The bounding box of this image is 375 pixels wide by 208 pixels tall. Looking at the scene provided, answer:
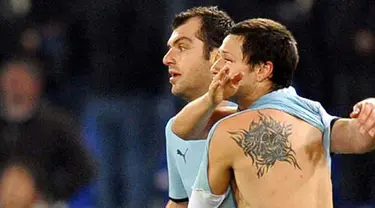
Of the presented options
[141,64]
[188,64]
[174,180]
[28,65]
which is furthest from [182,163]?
[141,64]

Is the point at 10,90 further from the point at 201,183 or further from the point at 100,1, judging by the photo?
the point at 201,183

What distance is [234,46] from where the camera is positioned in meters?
2.07

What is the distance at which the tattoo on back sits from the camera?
77.8 inches

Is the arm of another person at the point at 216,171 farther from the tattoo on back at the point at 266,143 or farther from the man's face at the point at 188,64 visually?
the man's face at the point at 188,64

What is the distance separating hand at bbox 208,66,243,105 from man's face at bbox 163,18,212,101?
0.43 m

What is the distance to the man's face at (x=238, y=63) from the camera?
2.05 m

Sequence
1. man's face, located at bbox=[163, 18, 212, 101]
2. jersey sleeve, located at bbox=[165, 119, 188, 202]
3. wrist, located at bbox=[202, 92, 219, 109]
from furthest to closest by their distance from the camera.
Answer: jersey sleeve, located at bbox=[165, 119, 188, 202] → man's face, located at bbox=[163, 18, 212, 101] → wrist, located at bbox=[202, 92, 219, 109]

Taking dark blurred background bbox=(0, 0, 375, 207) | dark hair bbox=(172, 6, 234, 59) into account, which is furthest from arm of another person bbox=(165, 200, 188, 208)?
dark blurred background bbox=(0, 0, 375, 207)

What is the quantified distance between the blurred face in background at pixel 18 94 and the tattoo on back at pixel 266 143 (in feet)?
4.53

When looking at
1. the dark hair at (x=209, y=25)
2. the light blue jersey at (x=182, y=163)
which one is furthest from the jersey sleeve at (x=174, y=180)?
the dark hair at (x=209, y=25)

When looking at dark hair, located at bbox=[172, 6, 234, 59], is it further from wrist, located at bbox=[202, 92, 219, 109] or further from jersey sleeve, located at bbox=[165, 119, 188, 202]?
wrist, located at bbox=[202, 92, 219, 109]

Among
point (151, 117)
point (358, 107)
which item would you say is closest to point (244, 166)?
point (358, 107)

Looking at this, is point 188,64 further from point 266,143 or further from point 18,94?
point 18,94

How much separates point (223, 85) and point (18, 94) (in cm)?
162
